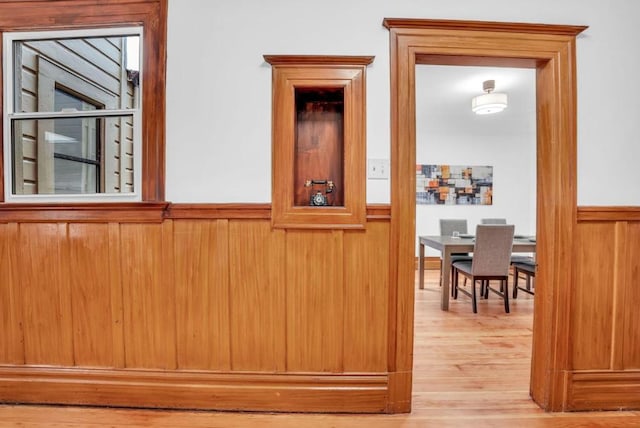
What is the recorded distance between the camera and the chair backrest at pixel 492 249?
10.4 ft

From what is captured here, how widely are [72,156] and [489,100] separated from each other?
4021 mm

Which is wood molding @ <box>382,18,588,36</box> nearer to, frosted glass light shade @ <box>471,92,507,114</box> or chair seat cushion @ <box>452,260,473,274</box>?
frosted glass light shade @ <box>471,92,507,114</box>

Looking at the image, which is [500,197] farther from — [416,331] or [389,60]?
[389,60]

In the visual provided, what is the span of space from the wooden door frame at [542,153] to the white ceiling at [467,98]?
1.59 meters

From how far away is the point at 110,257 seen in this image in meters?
1.75

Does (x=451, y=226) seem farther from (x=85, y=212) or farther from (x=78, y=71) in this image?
(x=78, y=71)

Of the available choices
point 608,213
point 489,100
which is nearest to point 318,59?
point 608,213

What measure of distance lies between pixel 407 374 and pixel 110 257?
171 cm

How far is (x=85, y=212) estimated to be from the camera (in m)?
1.74

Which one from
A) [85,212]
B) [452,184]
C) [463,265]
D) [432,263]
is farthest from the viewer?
[452,184]

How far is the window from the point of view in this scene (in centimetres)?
177

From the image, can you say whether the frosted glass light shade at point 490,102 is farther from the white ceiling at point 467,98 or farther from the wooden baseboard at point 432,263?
the wooden baseboard at point 432,263

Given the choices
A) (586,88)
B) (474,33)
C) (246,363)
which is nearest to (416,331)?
(246,363)

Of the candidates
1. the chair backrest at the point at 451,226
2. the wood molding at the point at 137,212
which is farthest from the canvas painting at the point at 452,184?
the wood molding at the point at 137,212
